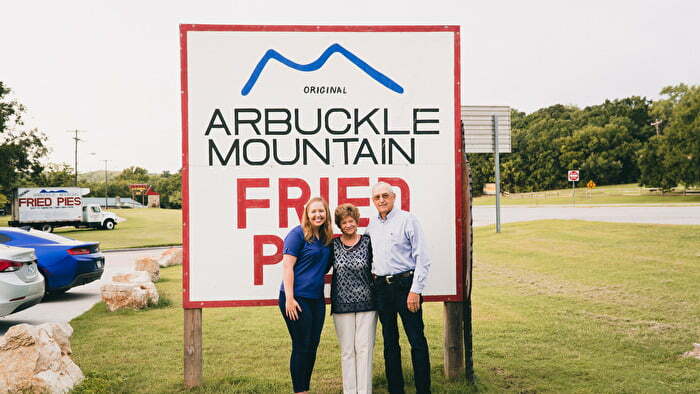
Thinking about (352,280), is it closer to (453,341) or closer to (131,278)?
(453,341)

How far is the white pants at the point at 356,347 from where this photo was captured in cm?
434

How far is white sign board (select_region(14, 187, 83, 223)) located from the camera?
35.0 m

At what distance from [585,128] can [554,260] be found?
75444 millimetres

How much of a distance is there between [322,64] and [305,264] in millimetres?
2173

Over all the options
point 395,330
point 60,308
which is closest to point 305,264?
point 395,330

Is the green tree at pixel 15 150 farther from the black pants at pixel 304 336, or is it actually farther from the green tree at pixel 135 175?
the green tree at pixel 135 175

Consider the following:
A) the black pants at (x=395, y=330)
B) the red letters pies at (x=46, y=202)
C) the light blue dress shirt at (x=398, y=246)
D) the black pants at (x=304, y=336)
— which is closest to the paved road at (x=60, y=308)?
the black pants at (x=304, y=336)

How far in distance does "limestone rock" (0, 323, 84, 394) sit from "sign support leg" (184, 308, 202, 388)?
0.95 m

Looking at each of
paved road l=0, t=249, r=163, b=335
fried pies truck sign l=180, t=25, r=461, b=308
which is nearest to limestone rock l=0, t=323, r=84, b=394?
fried pies truck sign l=180, t=25, r=461, b=308

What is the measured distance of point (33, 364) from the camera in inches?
177

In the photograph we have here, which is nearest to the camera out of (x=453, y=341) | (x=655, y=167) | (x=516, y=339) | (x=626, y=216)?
(x=453, y=341)

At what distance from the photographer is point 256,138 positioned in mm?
5363

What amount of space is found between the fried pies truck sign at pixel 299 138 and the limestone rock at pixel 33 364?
116cm

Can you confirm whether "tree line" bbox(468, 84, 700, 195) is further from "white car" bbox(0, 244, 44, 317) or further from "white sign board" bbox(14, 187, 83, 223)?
"white car" bbox(0, 244, 44, 317)
